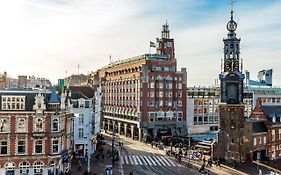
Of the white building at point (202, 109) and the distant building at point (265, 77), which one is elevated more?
the distant building at point (265, 77)

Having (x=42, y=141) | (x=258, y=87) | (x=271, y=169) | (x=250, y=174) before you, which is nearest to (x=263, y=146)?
(x=271, y=169)

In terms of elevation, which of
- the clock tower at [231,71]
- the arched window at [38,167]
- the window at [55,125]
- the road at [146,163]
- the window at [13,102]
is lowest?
the road at [146,163]

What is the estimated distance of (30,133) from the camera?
60.5 m

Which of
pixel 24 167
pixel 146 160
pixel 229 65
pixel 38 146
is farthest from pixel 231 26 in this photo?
pixel 24 167

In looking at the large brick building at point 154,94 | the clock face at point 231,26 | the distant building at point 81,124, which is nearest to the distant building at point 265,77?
the large brick building at point 154,94

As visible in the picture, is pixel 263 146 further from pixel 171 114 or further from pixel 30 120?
pixel 30 120

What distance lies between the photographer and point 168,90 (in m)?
117

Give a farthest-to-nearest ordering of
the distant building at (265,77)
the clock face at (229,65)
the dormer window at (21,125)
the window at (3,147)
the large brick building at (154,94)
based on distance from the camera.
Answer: the distant building at (265,77) → the large brick building at (154,94) → the clock face at (229,65) → the dormer window at (21,125) → the window at (3,147)

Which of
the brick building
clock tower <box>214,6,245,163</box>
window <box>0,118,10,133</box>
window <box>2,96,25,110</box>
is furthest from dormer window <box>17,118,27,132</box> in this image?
the brick building

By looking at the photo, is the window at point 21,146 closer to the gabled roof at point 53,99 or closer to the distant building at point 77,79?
the gabled roof at point 53,99

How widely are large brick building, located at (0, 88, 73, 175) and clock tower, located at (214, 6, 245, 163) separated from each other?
36.4 metres

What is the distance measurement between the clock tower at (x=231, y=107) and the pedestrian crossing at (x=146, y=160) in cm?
1182

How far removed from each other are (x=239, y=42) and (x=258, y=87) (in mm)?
78745

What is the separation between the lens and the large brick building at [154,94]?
114 metres
